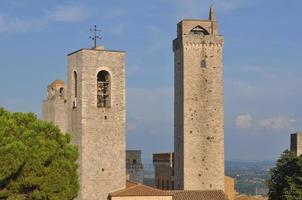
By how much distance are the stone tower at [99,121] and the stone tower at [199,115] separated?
11.4 metres

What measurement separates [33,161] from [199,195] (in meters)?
13.9

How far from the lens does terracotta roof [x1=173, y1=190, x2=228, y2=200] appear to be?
3953cm

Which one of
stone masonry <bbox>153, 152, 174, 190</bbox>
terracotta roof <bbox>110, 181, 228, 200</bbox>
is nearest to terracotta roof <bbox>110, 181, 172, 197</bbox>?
terracotta roof <bbox>110, 181, 228, 200</bbox>

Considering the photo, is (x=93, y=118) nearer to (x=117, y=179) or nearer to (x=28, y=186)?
(x=117, y=179)

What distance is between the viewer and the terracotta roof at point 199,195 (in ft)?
130

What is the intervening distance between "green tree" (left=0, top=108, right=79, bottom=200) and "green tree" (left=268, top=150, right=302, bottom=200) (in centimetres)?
1304

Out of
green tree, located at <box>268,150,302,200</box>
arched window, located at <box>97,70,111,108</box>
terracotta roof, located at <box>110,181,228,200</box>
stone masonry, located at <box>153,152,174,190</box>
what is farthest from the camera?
stone masonry, located at <box>153,152,174,190</box>

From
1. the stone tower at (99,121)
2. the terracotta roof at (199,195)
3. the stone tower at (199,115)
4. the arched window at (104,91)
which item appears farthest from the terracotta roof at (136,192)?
the stone tower at (199,115)

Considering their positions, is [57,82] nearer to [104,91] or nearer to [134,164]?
[104,91]

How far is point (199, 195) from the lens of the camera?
131ft

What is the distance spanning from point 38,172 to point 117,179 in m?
7.03

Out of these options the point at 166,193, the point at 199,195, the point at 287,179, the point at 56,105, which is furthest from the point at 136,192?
the point at 287,179

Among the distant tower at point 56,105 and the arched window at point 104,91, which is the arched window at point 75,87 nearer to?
the arched window at point 104,91

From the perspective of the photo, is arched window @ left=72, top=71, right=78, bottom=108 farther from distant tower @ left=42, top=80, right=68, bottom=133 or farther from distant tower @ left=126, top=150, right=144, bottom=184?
distant tower @ left=126, top=150, right=144, bottom=184
